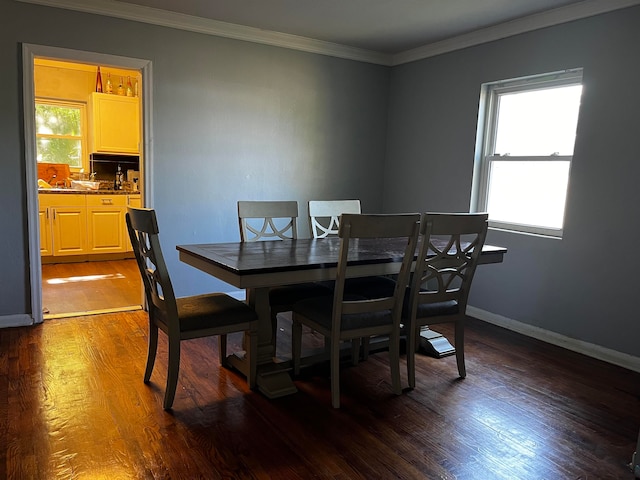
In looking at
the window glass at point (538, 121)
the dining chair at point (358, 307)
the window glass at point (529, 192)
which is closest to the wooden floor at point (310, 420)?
the dining chair at point (358, 307)

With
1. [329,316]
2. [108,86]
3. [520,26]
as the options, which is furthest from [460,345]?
[108,86]

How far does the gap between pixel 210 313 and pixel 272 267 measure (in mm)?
457

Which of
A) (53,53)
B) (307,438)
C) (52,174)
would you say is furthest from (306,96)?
(52,174)

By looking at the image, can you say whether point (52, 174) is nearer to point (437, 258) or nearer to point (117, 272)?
point (117, 272)

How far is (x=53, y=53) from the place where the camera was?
3.36m

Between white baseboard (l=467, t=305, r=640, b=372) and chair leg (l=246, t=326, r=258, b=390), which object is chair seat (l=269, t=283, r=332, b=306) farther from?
white baseboard (l=467, t=305, r=640, b=372)

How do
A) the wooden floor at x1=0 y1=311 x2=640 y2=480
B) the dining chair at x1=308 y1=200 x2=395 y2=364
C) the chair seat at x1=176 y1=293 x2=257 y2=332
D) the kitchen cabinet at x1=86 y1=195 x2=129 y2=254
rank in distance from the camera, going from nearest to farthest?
the wooden floor at x1=0 y1=311 x2=640 y2=480 < the chair seat at x1=176 y1=293 x2=257 y2=332 < the dining chair at x1=308 y1=200 x2=395 y2=364 < the kitchen cabinet at x1=86 y1=195 x2=129 y2=254

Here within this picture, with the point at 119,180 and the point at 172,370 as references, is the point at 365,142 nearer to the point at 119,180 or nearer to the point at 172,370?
the point at 172,370

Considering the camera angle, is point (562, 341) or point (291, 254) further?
point (562, 341)

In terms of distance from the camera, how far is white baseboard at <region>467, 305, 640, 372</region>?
122 inches

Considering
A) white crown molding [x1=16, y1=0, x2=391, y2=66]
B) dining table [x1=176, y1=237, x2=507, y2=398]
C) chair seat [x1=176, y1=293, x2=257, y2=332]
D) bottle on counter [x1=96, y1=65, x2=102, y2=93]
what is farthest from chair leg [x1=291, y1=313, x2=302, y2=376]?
bottle on counter [x1=96, y1=65, x2=102, y2=93]

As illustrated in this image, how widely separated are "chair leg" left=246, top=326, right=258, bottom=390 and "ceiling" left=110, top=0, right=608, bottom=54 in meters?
2.35

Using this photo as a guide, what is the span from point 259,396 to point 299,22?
291 cm

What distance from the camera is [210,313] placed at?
2.38 metres
